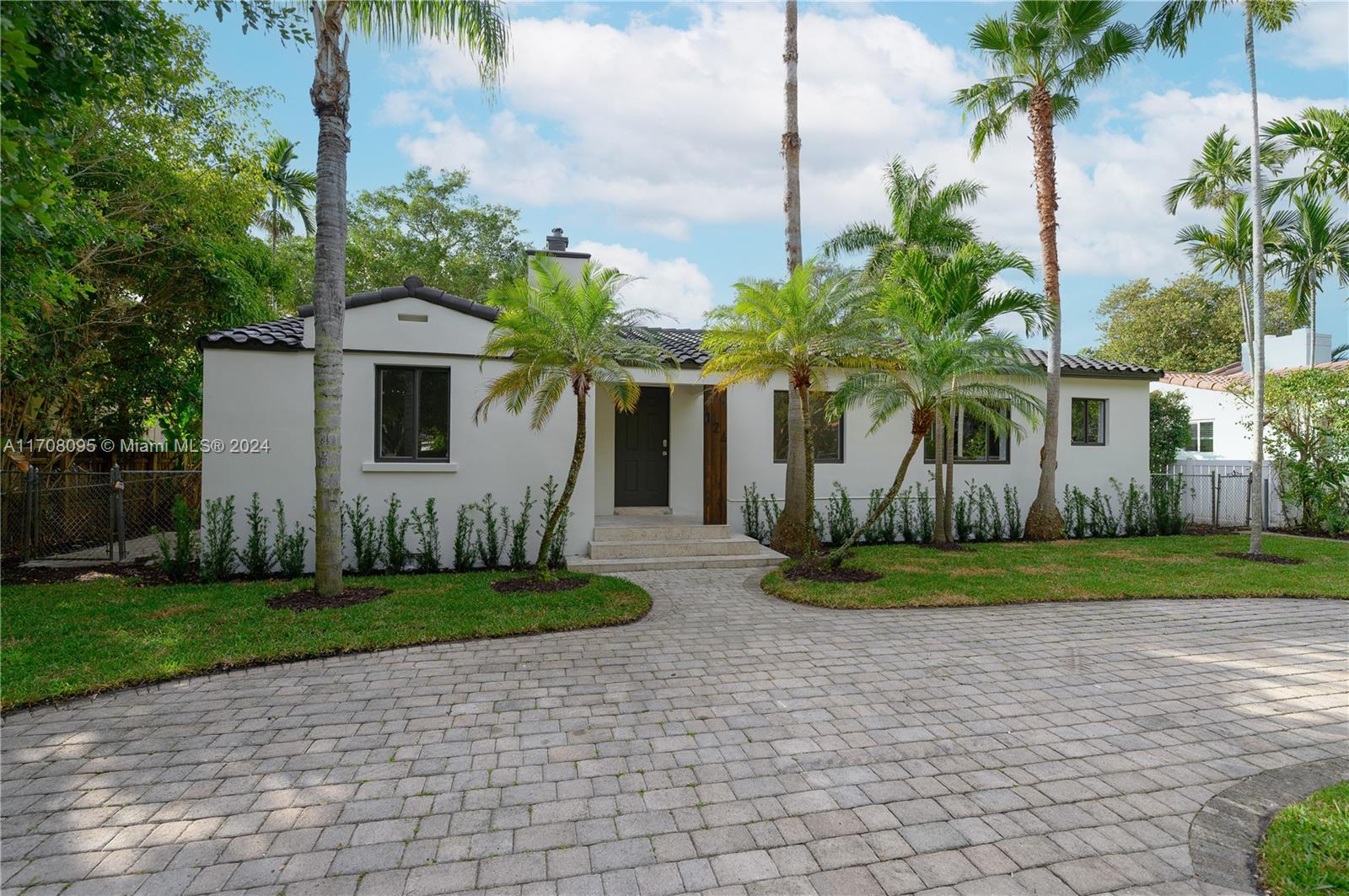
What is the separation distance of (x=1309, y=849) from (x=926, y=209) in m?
16.7

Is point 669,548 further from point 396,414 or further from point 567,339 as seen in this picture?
point 396,414

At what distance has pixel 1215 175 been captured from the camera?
16.2m

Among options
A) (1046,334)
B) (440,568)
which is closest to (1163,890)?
(440,568)

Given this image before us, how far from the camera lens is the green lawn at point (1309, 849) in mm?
2609

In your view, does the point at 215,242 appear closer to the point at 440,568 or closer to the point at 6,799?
the point at 440,568

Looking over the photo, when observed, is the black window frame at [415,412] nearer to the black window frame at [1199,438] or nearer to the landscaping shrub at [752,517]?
the landscaping shrub at [752,517]

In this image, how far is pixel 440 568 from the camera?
9.54 m

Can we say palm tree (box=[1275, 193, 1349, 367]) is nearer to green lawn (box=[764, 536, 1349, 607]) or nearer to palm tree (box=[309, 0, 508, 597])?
green lawn (box=[764, 536, 1349, 607])

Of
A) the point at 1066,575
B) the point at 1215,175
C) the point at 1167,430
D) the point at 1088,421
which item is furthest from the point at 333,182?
the point at 1167,430

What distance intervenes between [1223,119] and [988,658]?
647 inches

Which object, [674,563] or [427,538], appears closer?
[427,538]

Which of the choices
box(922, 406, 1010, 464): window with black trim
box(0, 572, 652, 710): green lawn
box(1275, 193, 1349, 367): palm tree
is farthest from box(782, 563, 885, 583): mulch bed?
box(1275, 193, 1349, 367): palm tree

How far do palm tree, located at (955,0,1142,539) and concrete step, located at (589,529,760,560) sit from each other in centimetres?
664

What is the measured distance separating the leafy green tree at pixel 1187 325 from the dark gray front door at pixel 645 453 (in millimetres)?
26847
